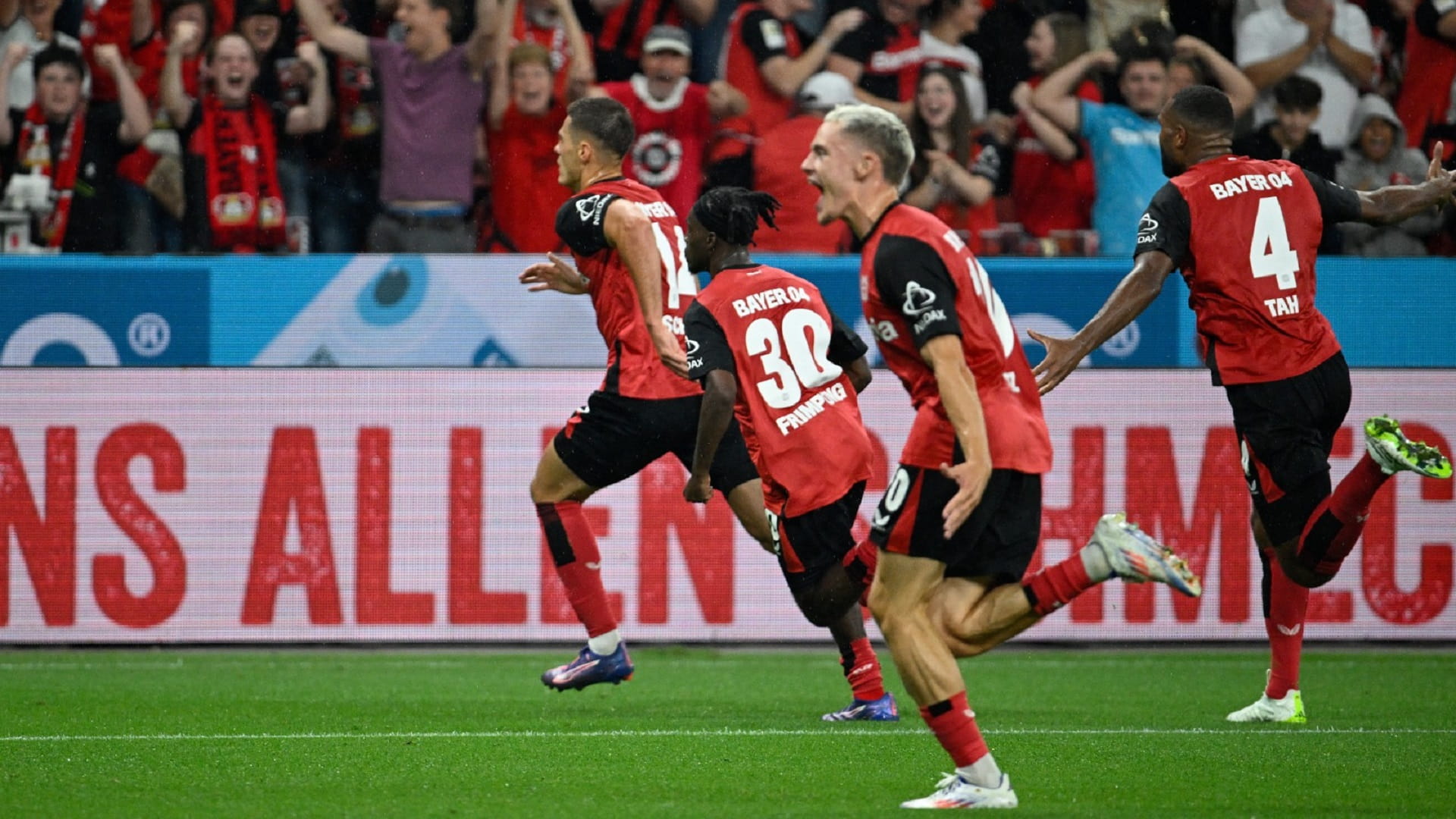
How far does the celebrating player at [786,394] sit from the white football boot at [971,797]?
2.12 m

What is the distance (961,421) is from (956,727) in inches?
31.8

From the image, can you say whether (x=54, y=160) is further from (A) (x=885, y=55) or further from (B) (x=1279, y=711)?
(B) (x=1279, y=711)

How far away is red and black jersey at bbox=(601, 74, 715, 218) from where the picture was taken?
12289 mm

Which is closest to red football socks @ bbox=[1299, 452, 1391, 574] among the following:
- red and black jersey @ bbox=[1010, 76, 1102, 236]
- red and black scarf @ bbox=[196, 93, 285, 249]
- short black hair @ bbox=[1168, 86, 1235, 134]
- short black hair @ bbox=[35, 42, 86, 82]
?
short black hair @ bbox=[1168, 86, 1235, 134]

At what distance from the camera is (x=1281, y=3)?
13.0 m

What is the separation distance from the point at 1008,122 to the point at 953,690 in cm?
848

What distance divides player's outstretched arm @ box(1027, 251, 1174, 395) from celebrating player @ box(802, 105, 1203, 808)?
1195mm

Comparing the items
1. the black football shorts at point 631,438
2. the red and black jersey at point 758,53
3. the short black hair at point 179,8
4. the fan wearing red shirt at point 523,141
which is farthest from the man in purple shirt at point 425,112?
the black football shorts at point 631,438

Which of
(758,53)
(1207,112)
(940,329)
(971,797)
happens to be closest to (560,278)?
(1207,112)

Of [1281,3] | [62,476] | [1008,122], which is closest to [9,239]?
[62,476]

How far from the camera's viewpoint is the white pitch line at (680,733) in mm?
6863

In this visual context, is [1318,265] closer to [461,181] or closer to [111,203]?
[461,181]

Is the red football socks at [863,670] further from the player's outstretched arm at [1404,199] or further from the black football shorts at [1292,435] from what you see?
the player's outstretched arm at [1404,199]

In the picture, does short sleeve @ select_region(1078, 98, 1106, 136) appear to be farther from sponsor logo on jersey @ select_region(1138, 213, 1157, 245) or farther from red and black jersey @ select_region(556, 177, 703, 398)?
sponsor logo on jersey @ select_region(1138, 213, 1157, 245)
